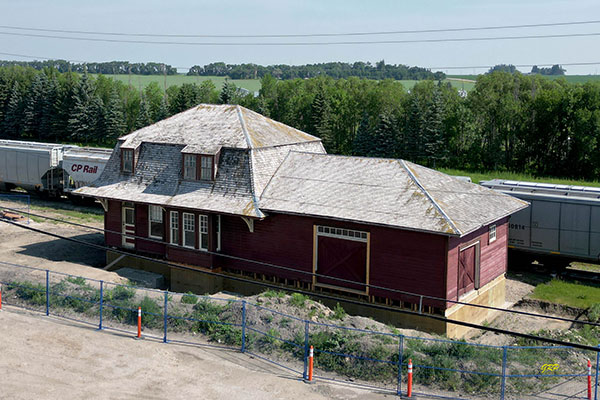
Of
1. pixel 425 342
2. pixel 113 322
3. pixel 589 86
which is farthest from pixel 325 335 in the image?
pixel 589 86

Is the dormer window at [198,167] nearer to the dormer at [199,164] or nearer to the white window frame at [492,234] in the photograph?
the dormer at [199,164]

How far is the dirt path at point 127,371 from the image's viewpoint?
18.3 m

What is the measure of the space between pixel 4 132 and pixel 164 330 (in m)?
96.4

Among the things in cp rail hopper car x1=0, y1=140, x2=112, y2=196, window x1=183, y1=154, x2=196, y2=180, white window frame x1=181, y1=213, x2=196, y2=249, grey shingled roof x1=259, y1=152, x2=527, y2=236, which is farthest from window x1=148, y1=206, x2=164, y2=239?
cp rail hopper car x1=0, y1=140, x2=112, y2=196

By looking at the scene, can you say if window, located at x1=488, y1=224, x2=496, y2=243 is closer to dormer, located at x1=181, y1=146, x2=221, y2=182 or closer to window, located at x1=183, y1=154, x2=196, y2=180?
dormer, located at x1=181, y1=146, x2=221, y2=182

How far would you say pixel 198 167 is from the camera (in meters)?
31.4

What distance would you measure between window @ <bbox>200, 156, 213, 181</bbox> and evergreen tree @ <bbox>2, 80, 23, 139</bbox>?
3375 inches

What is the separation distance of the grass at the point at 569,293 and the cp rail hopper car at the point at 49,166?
102 ft

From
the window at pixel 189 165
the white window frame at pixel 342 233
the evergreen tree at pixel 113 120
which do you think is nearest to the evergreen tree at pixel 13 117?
the evergreen tree at pixel 113 120

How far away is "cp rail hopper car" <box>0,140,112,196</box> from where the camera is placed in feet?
163

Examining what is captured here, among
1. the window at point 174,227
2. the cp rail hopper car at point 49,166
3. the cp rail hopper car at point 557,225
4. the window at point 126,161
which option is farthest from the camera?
the cp rail hopper car at point 49,166

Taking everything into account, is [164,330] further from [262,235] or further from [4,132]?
[4,132]

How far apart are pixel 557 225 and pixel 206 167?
1738cm

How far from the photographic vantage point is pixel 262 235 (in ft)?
95.9
